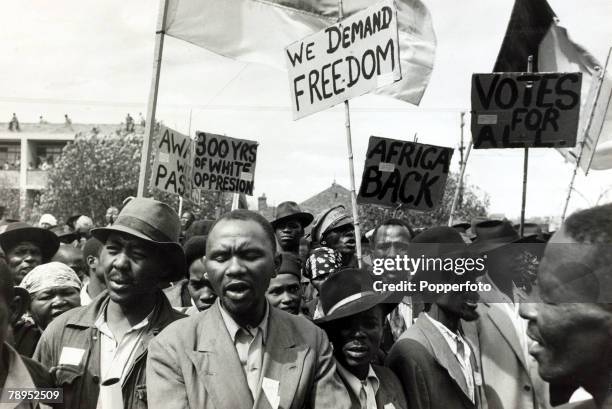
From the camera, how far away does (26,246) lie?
5383 millimetres

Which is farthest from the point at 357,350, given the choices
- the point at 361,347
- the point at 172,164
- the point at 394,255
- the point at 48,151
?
the point at 48,151

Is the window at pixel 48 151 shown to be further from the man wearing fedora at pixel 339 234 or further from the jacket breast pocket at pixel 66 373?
the jacket breast pocket at pixel 66 373

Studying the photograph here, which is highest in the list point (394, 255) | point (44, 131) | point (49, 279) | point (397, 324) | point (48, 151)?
point (44, 131)

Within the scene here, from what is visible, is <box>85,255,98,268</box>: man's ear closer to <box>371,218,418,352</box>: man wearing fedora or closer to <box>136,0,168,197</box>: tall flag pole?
<box>136,0,168,197</box>: tall flag pole

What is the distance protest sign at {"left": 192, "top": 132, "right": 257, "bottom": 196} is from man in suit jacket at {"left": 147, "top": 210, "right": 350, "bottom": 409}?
16.2ft

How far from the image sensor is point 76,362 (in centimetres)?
324

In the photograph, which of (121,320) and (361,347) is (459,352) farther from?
(121,320)

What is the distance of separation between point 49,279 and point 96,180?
28.5m

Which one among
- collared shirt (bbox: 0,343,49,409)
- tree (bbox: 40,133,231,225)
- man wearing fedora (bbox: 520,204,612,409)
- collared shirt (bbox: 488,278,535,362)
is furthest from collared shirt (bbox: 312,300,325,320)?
tree (bbox: 40,133,231,225)

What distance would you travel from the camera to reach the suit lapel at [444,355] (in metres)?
3.45

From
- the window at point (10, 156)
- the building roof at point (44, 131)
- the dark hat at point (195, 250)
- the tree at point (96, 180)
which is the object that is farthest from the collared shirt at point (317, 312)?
the building roof at point (44, 131)

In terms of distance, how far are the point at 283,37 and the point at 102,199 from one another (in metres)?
25.7

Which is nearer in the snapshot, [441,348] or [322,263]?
[441,348]

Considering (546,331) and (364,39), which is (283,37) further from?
(546,331)
